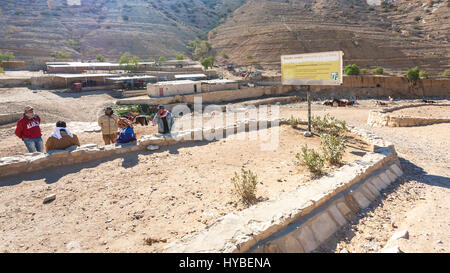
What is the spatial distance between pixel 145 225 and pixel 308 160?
11.3 ft

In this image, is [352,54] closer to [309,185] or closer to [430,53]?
[430,53]

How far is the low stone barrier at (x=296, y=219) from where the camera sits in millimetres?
3242

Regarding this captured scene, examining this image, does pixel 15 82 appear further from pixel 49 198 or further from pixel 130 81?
pixel 49 198

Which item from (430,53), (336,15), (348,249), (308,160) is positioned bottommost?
(348,249)

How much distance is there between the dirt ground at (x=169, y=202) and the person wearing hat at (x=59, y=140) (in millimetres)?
800

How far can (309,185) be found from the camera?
189 inches

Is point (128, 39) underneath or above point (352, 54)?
above

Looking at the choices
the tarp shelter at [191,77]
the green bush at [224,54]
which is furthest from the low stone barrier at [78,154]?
the green bush at [224,54]

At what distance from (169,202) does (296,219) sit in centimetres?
218

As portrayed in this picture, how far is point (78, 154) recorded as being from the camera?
6.44 metres

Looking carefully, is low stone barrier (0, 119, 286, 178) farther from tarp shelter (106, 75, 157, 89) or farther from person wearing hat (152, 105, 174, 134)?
tarp shelter (106, 75, 157, 89)

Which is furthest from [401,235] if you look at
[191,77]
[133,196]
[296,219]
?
[191,77]

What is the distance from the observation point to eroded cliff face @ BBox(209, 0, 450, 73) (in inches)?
1811

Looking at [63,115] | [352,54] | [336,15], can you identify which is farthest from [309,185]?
[336,15]
